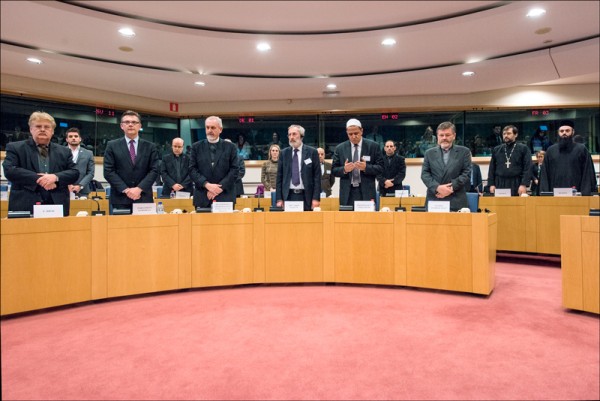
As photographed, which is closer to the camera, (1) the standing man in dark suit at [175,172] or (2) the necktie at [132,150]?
(2) the necktie at [132,150]

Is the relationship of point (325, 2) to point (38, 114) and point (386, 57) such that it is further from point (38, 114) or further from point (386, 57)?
point (38, 114)

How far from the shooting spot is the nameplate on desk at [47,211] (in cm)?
249

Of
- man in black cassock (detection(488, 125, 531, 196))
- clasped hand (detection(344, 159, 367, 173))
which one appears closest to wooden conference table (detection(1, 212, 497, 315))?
clasped hand (detection(344, 159, 367, 173))

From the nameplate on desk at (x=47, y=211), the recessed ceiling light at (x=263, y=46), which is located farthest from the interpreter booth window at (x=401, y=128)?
the nameplate on desk at (x=47, y=211)

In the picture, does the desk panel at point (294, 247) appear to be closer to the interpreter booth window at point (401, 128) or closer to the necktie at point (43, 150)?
the necktie at point (43, 150)

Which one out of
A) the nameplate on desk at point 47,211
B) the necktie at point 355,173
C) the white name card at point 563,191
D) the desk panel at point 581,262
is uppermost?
the necktie at point 355,173

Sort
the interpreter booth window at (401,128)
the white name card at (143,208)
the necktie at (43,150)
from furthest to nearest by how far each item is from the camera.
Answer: the interpreter booth window at (401,128) < the white name card at (143,208) < the necktie at (43,150)

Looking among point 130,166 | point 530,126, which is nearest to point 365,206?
point 130,166

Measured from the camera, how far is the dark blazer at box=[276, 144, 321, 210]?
375 cm

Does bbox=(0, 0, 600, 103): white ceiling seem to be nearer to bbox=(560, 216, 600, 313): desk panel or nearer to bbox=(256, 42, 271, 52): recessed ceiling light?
bbox=(256, 42, 271, 52): recessed ceiling light

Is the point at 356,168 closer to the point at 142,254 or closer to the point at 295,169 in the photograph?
the point at 295,169

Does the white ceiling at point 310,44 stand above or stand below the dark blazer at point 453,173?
above

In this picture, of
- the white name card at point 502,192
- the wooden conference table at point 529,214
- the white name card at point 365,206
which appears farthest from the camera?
the white name card at point 502,192

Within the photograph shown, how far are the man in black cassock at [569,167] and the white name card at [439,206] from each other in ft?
7.28
